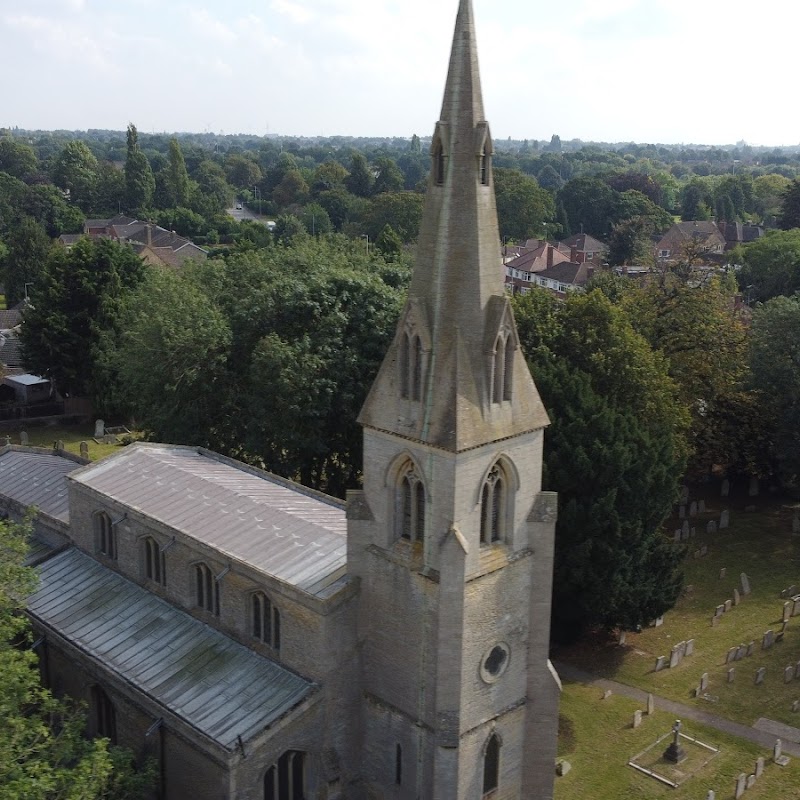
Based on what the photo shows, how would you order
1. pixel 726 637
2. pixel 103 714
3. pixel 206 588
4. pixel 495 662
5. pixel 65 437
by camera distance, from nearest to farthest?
pixel 495 662, pixel 206 588, pixel 103 714, pixel 726 637, pixel 65 437

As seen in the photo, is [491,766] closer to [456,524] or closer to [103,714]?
[456,524]

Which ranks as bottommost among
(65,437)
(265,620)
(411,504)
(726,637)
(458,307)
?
(726,637)

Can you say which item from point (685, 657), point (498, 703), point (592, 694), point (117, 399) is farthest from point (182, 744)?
point (117, 399)

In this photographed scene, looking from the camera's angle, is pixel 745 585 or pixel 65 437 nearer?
pixel 745 585

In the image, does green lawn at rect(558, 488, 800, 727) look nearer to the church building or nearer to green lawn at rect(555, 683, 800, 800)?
green lawn at rect(555, 683, 800, 800)

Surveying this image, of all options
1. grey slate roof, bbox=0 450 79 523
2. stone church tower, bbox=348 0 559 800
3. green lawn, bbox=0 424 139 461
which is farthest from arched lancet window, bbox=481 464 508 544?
green lawn, bbox=0 424 139 461

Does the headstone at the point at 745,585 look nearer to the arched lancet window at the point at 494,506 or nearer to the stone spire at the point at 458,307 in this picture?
the arched lancet window at the point at 494,506

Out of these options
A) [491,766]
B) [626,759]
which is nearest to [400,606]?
[491,766]
